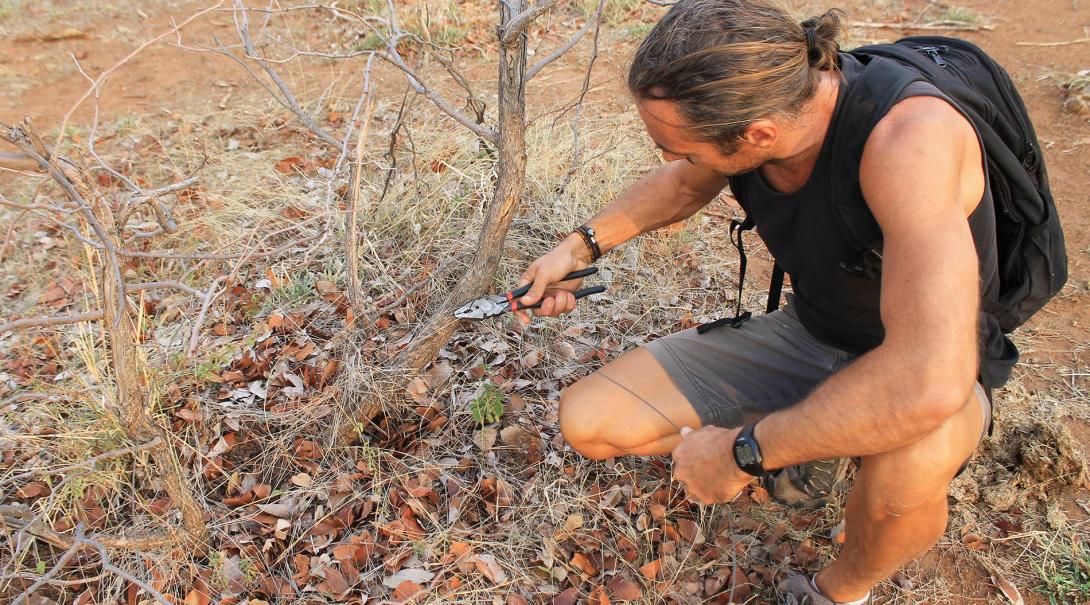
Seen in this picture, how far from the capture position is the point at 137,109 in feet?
16.9

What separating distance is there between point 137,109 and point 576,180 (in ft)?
11.5

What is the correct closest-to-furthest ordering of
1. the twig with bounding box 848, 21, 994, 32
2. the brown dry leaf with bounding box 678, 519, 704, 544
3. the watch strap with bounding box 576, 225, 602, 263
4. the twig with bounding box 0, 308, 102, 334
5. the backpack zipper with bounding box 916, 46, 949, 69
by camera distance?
1. the twig with bounding box 0, 308, 102, 334
2. the backpack zipper with bounding box 916, 46, 949, 69
3. the brown dry leaf with bounding box 678, 519, 704, 544
4. the watch strap with bounding box 576, 225, 602, 263
5. the twig with bounding box 848, 21, 994, 32

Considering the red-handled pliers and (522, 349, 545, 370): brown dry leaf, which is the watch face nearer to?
the red-handled pliers

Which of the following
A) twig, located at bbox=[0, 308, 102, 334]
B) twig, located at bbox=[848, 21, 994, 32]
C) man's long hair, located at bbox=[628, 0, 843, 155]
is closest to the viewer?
twig, located at bbox=[0, 308, 102, 334]

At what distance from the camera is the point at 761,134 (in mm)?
1743

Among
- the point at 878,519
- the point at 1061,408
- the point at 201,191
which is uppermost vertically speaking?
the point at 201,191

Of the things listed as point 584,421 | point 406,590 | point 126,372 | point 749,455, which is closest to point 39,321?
point 126,372

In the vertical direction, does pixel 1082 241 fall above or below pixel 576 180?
below

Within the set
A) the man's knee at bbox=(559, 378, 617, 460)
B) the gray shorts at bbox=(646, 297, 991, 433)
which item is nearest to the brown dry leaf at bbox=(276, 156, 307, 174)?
the man's knee at bbox=(559, 378, 617, 460)

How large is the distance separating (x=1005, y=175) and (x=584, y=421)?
1.33 meters

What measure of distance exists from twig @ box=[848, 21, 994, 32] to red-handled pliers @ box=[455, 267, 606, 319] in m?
4.73

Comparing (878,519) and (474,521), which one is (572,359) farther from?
(878,519)

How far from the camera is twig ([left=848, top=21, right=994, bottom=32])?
18.7 ft

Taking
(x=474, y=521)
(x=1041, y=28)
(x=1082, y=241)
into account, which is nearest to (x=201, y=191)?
(x=474, y=521)
